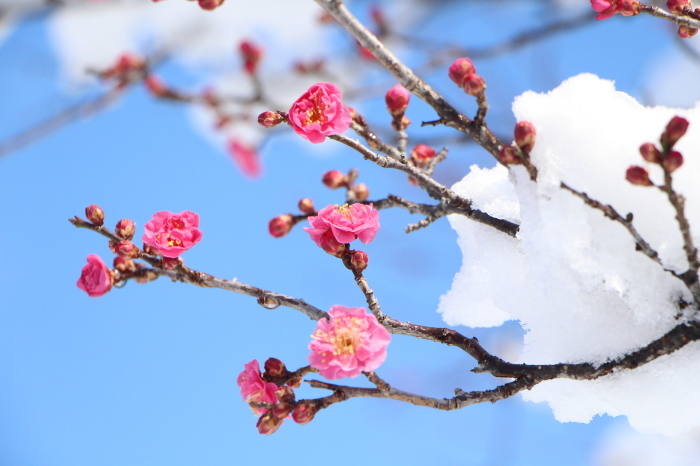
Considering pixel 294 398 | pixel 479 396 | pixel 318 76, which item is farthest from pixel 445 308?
pixel 318 76

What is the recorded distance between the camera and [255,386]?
1.13 meters

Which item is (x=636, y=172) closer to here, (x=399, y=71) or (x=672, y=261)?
(x=672, y=261)

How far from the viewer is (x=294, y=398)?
113 centimetres

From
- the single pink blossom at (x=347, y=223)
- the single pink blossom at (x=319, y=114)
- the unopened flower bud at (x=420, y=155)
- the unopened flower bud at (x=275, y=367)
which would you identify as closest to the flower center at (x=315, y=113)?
the single pink blossom at (x=319, y=114)

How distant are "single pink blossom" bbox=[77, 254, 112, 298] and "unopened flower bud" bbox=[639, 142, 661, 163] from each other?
3.51ft

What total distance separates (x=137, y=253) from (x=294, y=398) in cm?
49

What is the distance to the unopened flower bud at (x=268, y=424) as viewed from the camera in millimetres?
1082

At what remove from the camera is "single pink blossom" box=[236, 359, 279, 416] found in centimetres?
112

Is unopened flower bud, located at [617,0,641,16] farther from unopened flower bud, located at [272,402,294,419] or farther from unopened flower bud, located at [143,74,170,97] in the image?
unopened flower bud, located at [143,74,170,97]

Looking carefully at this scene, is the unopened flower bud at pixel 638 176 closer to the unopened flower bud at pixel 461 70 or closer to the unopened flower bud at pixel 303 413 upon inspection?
the unopened flower bud at pixel 461 70

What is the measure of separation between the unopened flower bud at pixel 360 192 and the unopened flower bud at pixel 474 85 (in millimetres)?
506

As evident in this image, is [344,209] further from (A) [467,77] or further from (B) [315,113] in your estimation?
(A) [467,77]

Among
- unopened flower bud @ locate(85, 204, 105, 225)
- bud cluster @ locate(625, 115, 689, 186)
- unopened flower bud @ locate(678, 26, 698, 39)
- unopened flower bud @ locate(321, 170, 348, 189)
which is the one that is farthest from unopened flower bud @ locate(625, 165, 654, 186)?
unopened flower bud @ locate(85, 204, 105, 225)

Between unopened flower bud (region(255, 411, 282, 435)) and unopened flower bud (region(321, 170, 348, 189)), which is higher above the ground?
unopened flower bud (region(321, 170, 348, 189))
